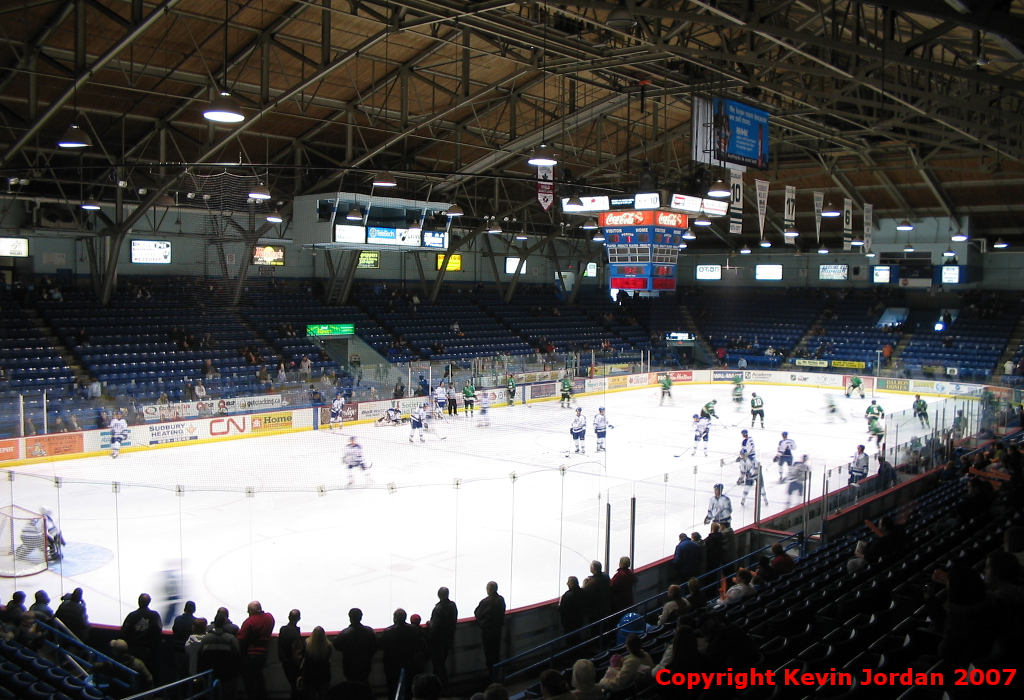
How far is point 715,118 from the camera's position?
17.6 m

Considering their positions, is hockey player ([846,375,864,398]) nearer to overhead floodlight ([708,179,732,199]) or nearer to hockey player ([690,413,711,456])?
hockey player ([690,413,711,456])

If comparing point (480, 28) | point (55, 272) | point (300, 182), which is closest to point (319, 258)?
point (300, 182)

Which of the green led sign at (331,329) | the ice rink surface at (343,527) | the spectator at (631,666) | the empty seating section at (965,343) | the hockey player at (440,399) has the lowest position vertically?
the ice rink surface at (343,527)

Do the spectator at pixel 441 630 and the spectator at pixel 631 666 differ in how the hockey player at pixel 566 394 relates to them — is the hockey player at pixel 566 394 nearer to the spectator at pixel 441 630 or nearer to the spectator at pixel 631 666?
the spectator at pixel 441 630

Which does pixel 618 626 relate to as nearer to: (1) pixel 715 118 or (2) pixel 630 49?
(1) pixel 715 118

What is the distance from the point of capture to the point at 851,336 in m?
42.7

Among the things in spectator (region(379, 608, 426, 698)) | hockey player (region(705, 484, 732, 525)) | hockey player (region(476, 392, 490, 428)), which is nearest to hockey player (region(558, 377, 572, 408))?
hockey player (region(476, 392, 490, 428))

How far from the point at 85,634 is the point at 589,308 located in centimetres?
3961

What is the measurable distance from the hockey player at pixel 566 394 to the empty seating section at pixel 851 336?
16299 mm

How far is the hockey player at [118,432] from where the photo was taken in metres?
20.6

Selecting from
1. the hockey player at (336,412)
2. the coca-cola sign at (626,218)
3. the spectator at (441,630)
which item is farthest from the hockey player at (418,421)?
the spectator at (441,630)

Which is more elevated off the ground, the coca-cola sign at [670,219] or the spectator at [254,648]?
the coca-cola sign at [670,219]

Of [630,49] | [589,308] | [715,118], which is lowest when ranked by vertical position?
[589,308]

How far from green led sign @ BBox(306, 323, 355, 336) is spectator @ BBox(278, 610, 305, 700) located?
81.6 feet
